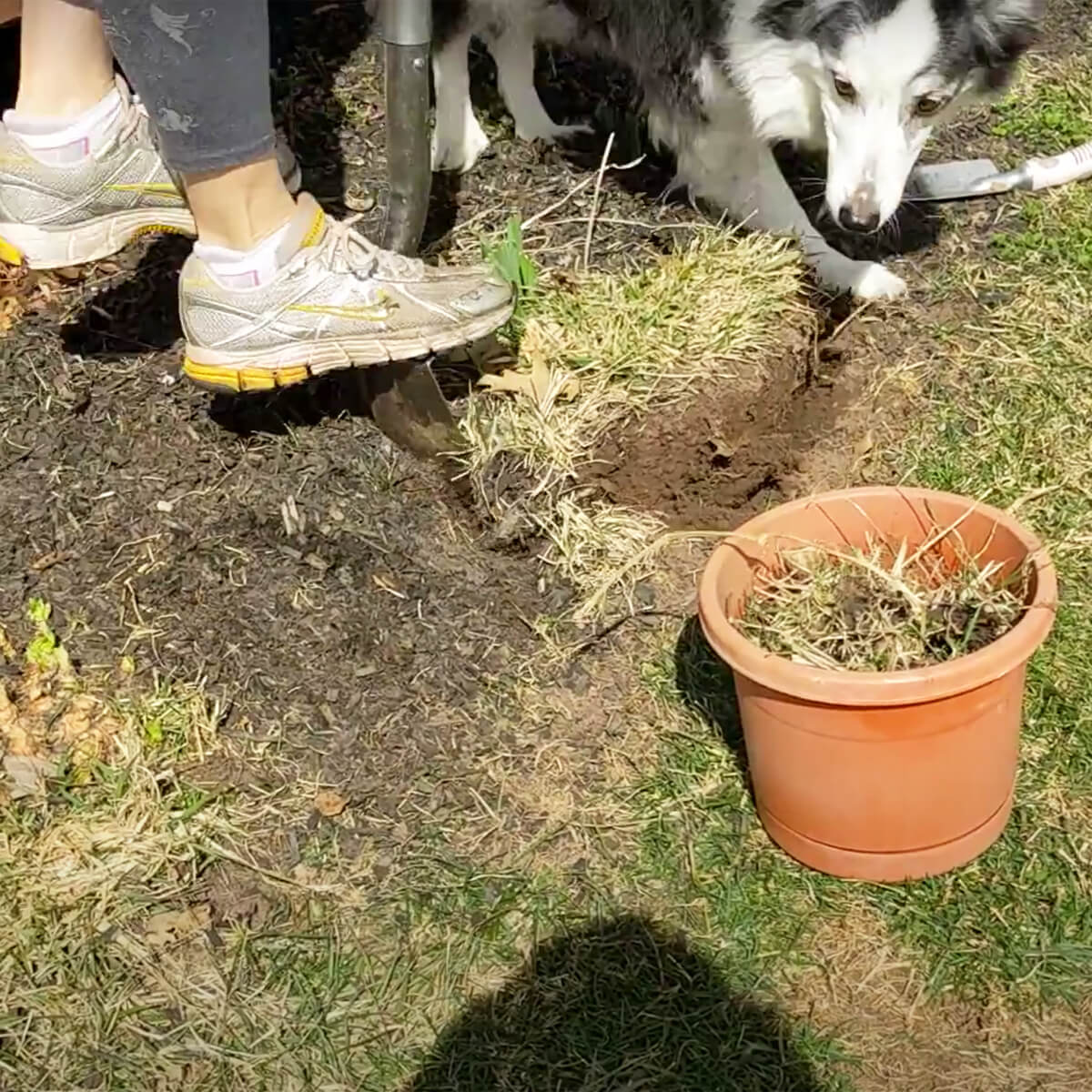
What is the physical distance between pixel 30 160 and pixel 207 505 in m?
0.64

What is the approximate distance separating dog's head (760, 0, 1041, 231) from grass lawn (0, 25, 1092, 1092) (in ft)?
1.99

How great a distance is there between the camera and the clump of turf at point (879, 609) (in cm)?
190

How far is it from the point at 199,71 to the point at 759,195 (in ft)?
5.58

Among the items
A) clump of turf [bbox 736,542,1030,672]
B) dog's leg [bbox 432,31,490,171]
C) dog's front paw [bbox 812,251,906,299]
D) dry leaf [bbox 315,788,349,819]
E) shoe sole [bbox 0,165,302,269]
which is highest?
shoe sole [bbox 0,165,302,269]

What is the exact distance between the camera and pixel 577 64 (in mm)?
3908

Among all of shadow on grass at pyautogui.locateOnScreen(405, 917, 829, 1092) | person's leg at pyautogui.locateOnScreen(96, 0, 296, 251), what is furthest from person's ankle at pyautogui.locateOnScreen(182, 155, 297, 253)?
shadow on grass at pyautogui.locateOnScreen(405, 917, 829, 1092)

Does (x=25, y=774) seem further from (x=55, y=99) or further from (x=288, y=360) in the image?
(x=55, y=99)

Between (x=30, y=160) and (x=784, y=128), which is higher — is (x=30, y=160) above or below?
above

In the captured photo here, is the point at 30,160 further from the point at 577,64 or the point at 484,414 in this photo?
the point at 577,64

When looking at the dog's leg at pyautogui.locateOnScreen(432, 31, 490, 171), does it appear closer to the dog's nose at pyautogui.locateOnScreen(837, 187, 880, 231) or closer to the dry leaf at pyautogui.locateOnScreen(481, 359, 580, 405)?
the dry leaf at pyautogui.locateOnScreen(481, 359, 580, 405)

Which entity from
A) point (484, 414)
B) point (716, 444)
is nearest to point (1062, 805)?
point (716, 444)

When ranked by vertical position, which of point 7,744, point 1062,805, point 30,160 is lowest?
point 1062,805

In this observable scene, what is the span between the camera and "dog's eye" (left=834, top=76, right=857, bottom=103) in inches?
106

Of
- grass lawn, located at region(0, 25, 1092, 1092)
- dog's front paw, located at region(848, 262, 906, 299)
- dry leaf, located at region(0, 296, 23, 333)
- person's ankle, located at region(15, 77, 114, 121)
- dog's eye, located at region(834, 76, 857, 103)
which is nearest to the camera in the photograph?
grass lawn, located at region(0, 25, 1092, 1092)
